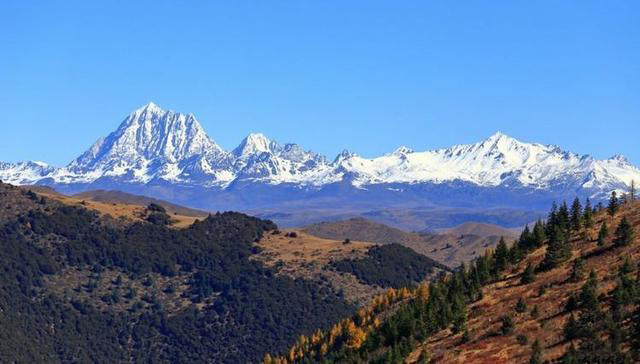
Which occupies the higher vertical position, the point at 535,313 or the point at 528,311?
the point at 535,313

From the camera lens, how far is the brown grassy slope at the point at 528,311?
126938 millimetres

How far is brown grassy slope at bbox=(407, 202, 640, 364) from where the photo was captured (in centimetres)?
12694

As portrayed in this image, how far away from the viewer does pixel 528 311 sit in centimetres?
13900

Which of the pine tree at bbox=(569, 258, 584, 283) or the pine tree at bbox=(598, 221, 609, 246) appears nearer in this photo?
the pine tree at bbox=(569, 258, 584, 283)

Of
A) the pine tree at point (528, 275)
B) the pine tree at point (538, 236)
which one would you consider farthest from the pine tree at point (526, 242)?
the pine tree at point (528, 275)

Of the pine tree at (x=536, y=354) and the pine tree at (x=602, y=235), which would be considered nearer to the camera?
the pine tree at (x=536, y=354)

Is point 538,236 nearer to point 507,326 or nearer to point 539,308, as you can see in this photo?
point 539,308

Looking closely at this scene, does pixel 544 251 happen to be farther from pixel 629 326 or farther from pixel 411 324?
pixel 629 326

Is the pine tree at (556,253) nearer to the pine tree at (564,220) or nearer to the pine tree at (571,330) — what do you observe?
the pine tree at (564,220)

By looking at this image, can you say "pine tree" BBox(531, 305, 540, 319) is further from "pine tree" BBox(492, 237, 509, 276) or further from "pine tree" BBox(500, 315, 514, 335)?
"pine tree" BBox(492, 237, 509, 276)

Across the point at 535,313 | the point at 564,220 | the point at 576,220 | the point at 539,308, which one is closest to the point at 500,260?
the point at 564,220

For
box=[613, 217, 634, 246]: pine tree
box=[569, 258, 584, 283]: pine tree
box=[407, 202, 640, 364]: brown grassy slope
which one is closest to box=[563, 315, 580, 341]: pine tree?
box=[407, 202, 640, 364]: brown grassy slope

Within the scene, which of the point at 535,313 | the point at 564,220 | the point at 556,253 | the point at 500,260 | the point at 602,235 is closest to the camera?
the point at 535,313

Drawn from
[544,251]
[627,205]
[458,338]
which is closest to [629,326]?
[458,338]
